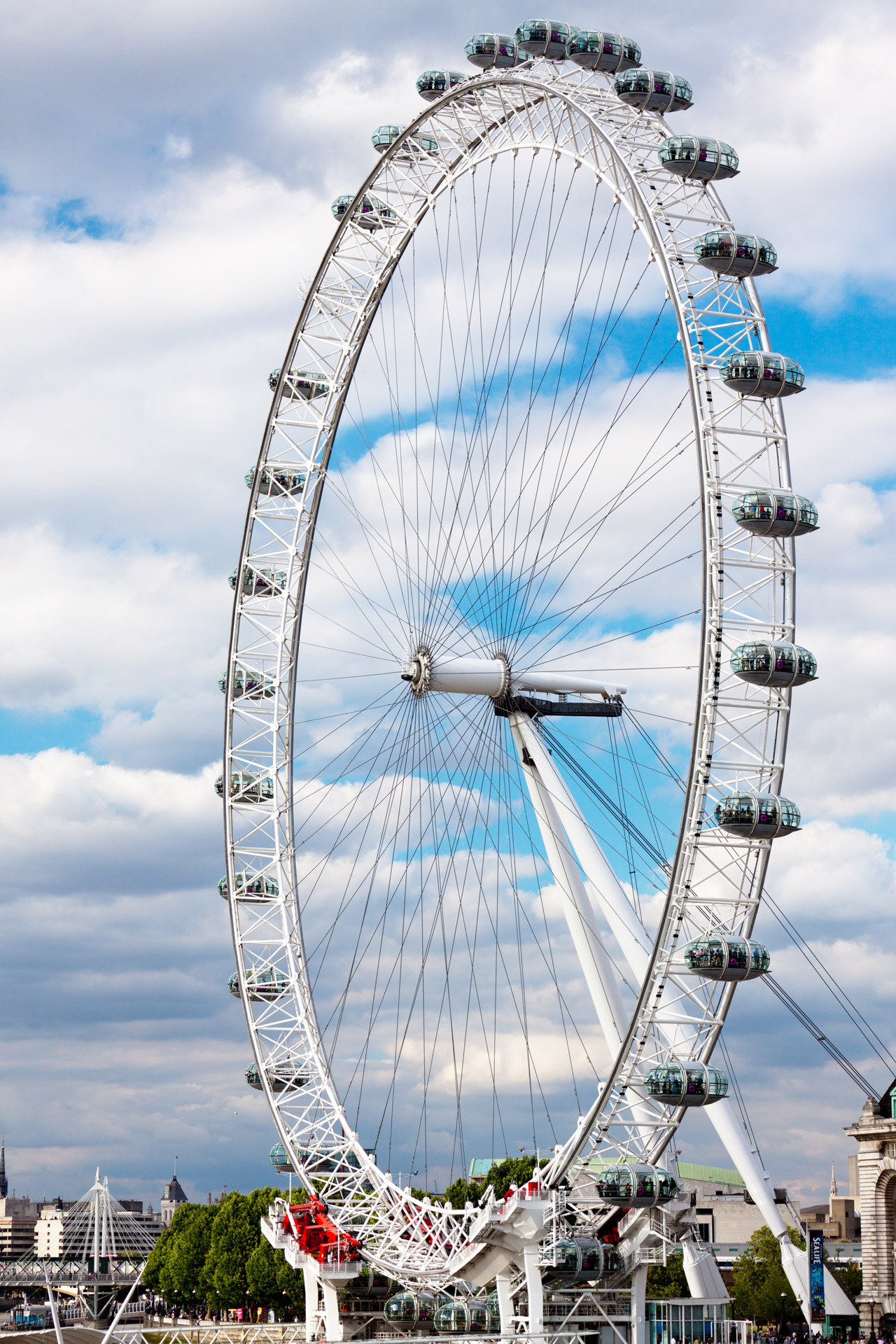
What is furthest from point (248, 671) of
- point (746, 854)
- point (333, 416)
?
point (746, 854)

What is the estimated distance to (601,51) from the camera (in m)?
57.2

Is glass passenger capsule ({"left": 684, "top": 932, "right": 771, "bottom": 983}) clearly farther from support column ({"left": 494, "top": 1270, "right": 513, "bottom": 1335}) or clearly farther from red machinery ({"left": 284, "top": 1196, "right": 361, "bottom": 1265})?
red machinery ({"left": 284, "top": 1196, "right": 361, "bottom": 1265})

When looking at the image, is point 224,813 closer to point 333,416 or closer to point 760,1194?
point 333,416

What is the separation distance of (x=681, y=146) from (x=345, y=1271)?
45.9 metres

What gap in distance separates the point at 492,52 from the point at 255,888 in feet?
117

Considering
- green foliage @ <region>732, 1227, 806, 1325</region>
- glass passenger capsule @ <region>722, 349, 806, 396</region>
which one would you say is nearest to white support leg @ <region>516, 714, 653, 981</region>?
glass passenger capsule @ <region>722, 349, 806, 396</region>

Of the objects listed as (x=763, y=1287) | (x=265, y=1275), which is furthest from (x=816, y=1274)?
(x=265, y=1275)

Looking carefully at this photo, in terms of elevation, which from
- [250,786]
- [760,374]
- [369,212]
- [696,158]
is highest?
[369,212]

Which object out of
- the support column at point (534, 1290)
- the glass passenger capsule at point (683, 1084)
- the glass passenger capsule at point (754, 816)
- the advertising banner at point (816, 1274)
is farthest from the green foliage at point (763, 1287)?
the glass passenger capsule at point (754, 816)

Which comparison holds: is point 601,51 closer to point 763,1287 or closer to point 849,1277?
point 763,1287

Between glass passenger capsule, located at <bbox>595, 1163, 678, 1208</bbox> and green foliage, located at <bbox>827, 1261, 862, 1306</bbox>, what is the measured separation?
69.6 meters

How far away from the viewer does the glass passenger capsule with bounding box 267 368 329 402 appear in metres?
74.3

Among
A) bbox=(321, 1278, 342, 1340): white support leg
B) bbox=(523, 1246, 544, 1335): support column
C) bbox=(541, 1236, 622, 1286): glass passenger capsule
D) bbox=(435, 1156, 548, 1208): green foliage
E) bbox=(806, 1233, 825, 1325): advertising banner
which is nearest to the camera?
bbox=(541, 1236, 622, 1286): glass passenger capsule

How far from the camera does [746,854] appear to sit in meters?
49.4
